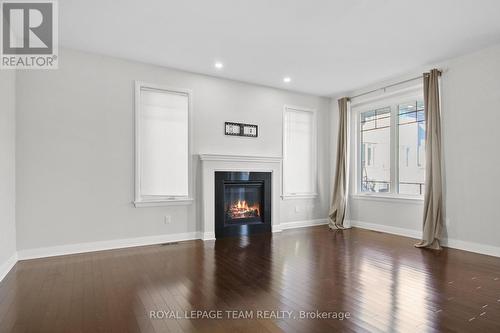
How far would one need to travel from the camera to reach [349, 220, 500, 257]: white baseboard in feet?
13.4

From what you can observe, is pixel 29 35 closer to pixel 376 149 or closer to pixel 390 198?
pixel 376 149

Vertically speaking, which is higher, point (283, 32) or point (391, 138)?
point (283, 32)

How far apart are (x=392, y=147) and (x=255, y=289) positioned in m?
4.27

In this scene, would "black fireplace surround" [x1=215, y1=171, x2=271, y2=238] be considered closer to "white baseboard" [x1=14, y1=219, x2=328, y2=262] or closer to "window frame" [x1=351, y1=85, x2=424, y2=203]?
"white baseboard" [x1=14, y1=219, x2=328, y2=262]

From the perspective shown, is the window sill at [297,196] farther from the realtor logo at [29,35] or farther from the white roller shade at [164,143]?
the realtor logo at [29,35]

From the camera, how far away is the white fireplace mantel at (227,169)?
16.4 ft

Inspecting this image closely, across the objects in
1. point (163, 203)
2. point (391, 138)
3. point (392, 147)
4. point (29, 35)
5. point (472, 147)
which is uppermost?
point (29, 35)

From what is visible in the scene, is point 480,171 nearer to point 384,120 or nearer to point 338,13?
point 384,120

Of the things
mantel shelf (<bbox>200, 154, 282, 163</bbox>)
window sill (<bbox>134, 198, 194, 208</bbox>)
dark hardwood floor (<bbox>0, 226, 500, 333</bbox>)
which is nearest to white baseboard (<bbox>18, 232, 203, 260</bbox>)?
dark hardwood floor (<bbox>0, 226, 500, 333</bbox>)

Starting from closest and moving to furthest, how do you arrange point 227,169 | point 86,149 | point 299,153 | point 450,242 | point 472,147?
point 86,149, point 472,147, point 450,242, point 227,169, point 299,153

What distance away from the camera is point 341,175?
6.27m

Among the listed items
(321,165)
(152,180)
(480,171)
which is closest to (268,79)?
(321,165)

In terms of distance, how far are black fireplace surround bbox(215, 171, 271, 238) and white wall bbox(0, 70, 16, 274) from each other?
9.39 feet

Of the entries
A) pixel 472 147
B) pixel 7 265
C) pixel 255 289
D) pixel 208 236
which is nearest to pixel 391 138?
pixel 472 147
